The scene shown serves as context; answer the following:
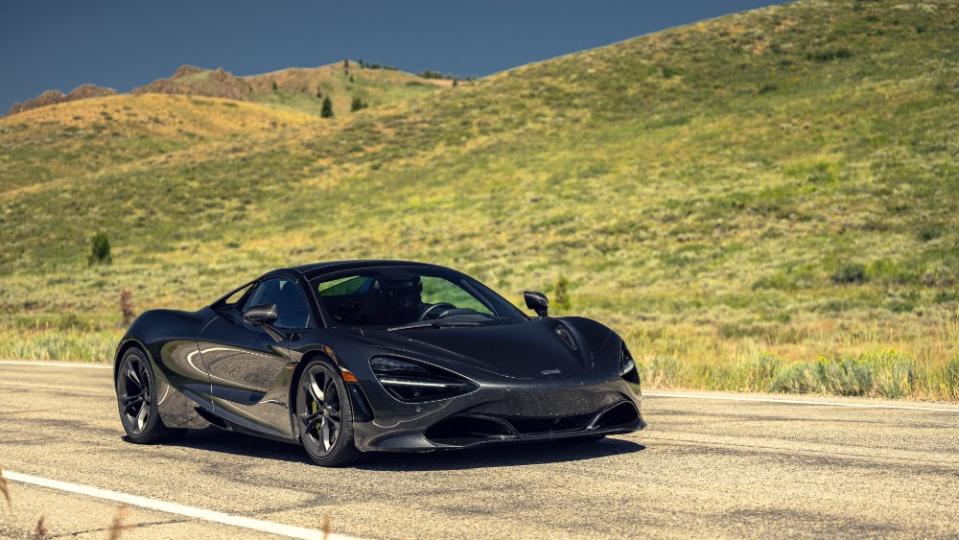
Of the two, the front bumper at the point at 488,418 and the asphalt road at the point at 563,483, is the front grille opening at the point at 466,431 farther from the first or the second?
the asphalt road at the point at 563,483

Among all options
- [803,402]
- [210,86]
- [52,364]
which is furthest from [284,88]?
[803,402]

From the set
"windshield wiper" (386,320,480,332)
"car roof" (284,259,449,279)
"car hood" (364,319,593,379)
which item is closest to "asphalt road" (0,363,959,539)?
"car hood" (364,319,593,379)

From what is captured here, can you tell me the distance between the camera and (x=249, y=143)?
77.4m

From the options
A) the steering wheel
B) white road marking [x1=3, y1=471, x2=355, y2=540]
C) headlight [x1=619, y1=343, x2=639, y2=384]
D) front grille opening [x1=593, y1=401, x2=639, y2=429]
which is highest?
the steering wheel

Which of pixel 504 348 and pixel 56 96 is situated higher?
pixel 56 96

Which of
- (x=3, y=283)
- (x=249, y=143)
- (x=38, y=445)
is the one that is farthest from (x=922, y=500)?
(x=249, y=143)

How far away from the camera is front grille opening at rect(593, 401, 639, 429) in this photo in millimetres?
7799

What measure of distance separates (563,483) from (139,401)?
399 centimetres

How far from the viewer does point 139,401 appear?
964 cm

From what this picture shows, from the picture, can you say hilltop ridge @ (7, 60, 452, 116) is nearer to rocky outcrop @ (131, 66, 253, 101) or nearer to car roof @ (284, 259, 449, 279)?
rocky outcrop @ (131, 66, 253, 101)

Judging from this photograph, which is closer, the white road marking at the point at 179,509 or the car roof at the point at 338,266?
the white road marking at the point at 179,509

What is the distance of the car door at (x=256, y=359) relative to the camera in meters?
8.16

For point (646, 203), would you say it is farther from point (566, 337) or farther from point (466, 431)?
point (466, 431)

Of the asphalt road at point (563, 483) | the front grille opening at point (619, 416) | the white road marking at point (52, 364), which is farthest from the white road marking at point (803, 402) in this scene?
the white road marking at point (52, 364)
